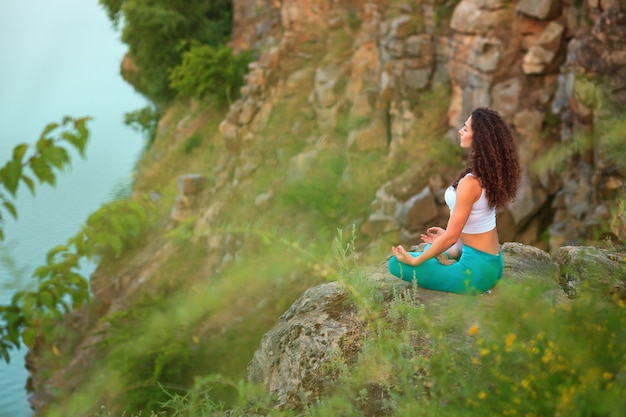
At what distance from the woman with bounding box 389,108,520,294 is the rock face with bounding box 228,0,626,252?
340 cm

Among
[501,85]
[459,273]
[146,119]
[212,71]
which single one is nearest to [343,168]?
[501,85]

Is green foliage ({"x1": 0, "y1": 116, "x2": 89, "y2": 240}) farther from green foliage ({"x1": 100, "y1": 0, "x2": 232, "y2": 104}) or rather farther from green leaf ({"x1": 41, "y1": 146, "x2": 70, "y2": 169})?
green foliage ({"x1": 100, "y1": 0, "x2": 232, "y2": 104})

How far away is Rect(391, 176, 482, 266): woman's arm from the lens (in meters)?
3.55

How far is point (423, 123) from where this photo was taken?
1109 cm

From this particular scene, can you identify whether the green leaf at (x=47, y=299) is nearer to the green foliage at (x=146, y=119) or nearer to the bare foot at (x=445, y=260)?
the bare foot at (x=445, y=260)

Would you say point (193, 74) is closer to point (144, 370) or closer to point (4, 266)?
A: point (144, 370)

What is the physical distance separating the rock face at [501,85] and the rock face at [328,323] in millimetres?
3097

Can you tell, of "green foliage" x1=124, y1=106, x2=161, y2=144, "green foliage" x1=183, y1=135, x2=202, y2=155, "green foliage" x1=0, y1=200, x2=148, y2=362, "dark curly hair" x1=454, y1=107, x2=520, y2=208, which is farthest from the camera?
"green foliage" x1=124, y1=106, x2=161, y2=144

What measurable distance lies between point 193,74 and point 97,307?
697 cm

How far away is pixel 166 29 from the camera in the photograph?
20.7 meters

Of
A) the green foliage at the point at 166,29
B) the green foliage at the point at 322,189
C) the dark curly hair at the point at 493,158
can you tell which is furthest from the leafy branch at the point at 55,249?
the green foliage at the point at 166,29

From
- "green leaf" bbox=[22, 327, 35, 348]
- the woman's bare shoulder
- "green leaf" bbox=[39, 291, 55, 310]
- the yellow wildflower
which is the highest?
"green leaf" bbox=[39, 291, 55, 310]

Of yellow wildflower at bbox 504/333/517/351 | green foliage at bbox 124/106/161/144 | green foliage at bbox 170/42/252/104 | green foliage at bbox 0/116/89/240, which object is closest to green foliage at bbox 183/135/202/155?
green foliage at bbox 170/42/252/104

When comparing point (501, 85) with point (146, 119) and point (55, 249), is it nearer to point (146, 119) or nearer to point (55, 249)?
point (55, 249)
